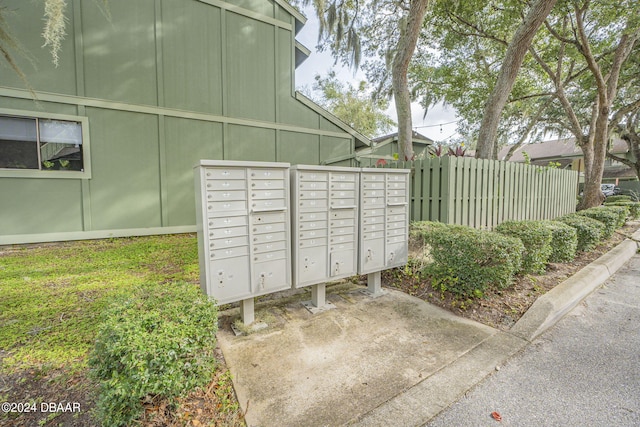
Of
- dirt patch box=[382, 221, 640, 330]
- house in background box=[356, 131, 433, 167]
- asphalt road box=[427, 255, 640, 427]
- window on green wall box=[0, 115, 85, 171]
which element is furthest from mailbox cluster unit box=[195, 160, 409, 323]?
house in background box=[356, 131, 433, 167]

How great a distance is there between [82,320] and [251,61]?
7.25 m

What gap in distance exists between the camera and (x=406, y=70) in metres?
5.82

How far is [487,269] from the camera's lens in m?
2.98

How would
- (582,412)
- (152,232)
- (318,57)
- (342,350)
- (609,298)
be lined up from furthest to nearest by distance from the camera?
(318,57) → (152,232) → (609,298) → (342,350) → (582,412)

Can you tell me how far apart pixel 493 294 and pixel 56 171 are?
799cm

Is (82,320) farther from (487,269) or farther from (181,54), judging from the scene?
(181,54)

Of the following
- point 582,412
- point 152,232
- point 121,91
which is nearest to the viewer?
point 582,412

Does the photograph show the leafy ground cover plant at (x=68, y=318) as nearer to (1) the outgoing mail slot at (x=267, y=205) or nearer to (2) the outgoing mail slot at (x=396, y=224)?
(1) the outgoing mail slot at (x=267, y=205)

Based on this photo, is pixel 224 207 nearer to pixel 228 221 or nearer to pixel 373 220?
pixel 228 221

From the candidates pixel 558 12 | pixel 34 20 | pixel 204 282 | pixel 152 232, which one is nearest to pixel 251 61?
pixel 34 20

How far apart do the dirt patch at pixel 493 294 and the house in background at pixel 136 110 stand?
564cm

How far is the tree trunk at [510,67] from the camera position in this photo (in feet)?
16.8

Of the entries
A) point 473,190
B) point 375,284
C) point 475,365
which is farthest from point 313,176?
point 473,190

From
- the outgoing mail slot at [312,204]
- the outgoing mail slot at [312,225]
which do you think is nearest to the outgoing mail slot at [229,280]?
the outgoing mail slot at [312,225]
